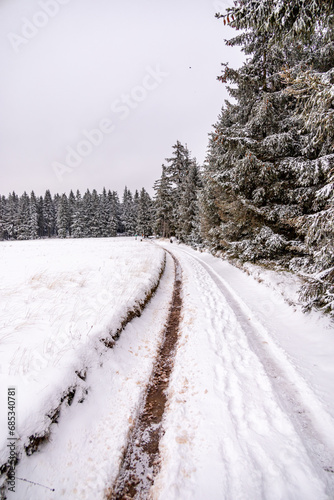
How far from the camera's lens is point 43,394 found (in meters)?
2.56

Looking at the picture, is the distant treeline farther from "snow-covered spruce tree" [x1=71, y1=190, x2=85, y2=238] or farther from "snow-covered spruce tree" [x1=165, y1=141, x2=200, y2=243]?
"snow-covered spruce tree" [x1=71, y1=190, x2=85, y2=238]

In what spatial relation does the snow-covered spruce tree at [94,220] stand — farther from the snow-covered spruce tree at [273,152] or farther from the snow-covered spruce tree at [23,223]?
the snow-covered spruce tree at [273,152]

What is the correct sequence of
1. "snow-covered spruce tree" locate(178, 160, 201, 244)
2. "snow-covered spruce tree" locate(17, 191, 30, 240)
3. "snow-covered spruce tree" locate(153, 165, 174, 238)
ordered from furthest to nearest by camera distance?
1. "snow-covered spruce tree" locate(17, 191, 30, 240)
2. "snow-covered spruce tree" locate(153, 165, 174, 238)
3. "snow-covered spruce tree" locate(178, 160, 201, 244)

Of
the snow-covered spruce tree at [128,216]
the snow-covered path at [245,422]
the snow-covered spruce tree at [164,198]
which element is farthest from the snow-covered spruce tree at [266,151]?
the snow-covered spruce tree at [128,216]

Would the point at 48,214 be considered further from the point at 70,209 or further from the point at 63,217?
the point at 63,217

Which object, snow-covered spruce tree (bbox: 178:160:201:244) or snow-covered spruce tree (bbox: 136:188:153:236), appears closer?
snow-covered spruce tree (bbox: 178:160:201:244)

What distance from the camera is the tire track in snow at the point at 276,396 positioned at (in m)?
2.39

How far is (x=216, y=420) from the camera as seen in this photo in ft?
9.09

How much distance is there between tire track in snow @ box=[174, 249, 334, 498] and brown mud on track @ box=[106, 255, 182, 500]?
3.31 ft

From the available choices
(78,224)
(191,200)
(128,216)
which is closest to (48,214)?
(78,224)

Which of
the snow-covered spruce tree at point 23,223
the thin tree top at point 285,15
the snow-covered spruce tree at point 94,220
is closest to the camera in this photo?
the thin tree top at point 285,15

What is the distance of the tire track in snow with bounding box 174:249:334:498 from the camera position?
239 centimetres

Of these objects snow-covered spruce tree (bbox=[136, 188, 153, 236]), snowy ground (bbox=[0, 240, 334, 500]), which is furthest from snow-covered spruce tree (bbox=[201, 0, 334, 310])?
snow-covered spruce tree (bbox=[136, 188, 153, 236])

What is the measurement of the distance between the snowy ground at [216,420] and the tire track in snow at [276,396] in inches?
0.6
